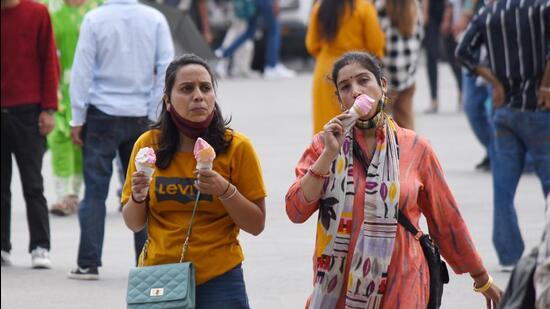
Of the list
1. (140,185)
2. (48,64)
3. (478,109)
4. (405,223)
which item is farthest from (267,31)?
(405,223)

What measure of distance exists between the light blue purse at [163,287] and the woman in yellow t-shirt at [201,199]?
106mm

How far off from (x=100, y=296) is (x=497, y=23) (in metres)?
2.70

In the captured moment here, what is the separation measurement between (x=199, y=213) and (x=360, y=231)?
2.16ft

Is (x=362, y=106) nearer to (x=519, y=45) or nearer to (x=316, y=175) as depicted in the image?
(x=316, y=175)

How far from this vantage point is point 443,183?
5.29 meters

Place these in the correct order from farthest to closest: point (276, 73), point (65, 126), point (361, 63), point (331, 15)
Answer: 1. point (276, 73)
2. point (65, 126)
3. point (331, 15)
4. point (361, 63)

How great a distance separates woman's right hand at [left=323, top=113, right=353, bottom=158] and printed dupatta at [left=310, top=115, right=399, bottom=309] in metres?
0.16

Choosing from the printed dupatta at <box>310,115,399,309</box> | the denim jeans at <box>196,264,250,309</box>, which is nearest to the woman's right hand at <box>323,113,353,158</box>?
the printed dupatta at <box>310,115,399,309</box>

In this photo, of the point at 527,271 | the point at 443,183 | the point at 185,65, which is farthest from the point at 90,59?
the point at 527,271

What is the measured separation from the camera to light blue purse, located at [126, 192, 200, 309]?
17.1 ft

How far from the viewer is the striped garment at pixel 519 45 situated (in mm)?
8422

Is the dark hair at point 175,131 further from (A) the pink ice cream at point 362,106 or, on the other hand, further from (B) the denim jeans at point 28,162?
(B) the denim jeans at point 28,162

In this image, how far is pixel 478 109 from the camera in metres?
13.2

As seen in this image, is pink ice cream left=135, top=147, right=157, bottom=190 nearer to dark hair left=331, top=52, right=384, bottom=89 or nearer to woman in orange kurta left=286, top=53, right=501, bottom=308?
woman in orange kurta left=286, top=53, right=501, bottom=308
